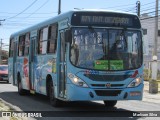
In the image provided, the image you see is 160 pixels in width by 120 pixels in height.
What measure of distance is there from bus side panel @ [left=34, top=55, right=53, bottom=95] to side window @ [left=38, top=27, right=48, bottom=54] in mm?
248

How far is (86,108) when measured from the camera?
15602 millimetres

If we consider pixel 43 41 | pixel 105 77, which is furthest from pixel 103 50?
pixel 43 41

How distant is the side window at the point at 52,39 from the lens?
1545 centimetres

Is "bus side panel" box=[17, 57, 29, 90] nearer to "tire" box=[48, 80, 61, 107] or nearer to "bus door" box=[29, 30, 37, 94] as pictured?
"bus door" box=[29, 30, 37, 94]

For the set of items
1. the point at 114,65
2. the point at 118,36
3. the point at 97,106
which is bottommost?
the point at 97,106

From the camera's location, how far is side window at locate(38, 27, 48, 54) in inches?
663

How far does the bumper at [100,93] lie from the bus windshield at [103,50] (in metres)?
0.67

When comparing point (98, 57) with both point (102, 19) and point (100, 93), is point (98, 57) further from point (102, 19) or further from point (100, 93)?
point (102, 19)

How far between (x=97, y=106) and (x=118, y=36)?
3488mm

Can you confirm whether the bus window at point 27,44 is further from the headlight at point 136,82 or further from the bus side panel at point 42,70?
the headlight at point 136,82

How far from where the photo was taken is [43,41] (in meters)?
17.2

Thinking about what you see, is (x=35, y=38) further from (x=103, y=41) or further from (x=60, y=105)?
(x=103, y=41)

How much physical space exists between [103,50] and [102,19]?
39.8 inches

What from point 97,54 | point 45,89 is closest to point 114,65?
point 97,54
